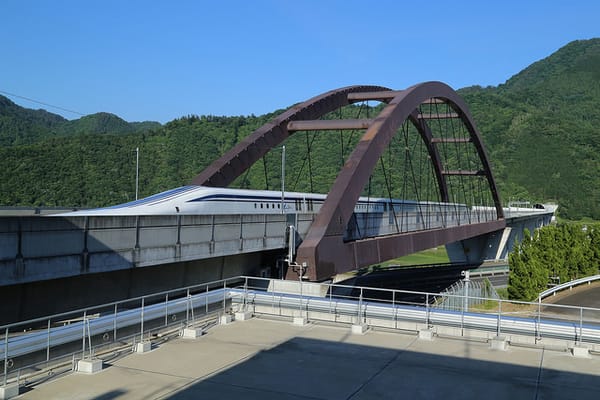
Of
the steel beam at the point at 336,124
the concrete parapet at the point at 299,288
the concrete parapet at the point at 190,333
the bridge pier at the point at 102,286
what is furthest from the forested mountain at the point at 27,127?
the concrete parapet at the point at 190,333

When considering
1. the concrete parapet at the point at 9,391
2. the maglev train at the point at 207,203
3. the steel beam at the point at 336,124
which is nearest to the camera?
the concrete parapet at the point at 9,391

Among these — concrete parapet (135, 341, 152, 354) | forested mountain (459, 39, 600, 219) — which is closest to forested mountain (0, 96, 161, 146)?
forested mountain (459, 39, 600, 219)

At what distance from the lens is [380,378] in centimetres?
1000

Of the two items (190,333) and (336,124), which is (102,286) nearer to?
(190,333)

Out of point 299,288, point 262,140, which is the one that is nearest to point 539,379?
point 299,288

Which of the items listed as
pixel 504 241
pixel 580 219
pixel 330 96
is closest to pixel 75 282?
pixel 330 96

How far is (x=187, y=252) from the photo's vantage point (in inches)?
680

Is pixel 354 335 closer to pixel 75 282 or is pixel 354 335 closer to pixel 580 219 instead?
pixel 75 282

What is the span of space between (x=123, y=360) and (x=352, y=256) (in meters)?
14.0

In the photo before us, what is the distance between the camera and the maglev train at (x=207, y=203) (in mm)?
22078

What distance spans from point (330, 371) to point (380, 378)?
89 cm

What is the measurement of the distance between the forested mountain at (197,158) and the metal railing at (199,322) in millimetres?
70209

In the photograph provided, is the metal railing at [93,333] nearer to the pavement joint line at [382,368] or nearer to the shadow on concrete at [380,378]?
the shadow on concrete at [380,378]

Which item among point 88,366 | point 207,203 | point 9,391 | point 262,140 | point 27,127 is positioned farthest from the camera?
point 27,127
